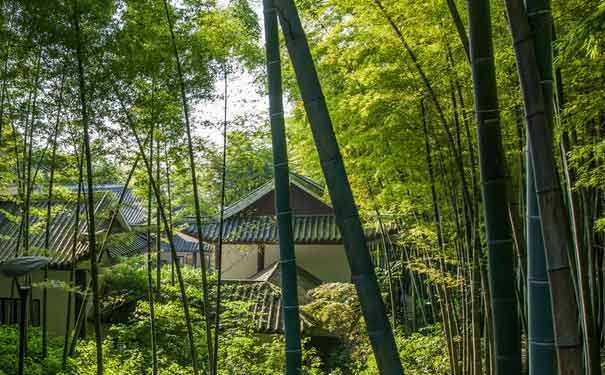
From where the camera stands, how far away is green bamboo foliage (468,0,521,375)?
1734 millimetres

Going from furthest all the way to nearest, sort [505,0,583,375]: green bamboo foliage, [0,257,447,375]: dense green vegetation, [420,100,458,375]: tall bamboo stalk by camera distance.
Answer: [0,257,447,375]: dense green vegetation
[420,100,458,375]: tall bamboo stalk
[505,0,583,375]: green bamboo foliage

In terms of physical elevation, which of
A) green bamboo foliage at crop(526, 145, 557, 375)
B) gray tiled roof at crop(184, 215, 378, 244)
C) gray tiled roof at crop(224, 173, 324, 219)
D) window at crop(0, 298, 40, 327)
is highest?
gray tiled roof at crop(224, 173, 324, 219)

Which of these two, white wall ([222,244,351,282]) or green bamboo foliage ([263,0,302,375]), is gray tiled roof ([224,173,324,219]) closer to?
white wall ([222,244,351,282])

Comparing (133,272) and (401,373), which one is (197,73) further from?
(133,272)

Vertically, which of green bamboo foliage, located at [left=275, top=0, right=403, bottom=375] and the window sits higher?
green bamboo foliage, located at [left=275, top=0, right=403, bottom=375]

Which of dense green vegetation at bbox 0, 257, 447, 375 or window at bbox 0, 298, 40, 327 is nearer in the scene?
dense green vegetation at bbox 0, 257, 447, 375

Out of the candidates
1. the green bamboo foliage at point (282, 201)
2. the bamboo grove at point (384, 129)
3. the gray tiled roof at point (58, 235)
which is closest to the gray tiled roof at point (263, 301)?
the bamboo grove at point (384, 129)

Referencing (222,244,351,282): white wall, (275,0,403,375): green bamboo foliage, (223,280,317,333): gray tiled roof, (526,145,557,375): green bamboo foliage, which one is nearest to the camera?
(526,145,557,375): green bamboo foliage

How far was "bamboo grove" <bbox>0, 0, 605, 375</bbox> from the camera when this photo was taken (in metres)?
1.70

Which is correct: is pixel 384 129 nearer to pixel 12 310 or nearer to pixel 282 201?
pixel 282 201

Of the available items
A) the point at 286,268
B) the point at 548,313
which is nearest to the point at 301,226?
the point at 286,268

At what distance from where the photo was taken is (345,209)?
2.03 metres

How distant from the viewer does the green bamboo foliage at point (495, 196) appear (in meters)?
1.73

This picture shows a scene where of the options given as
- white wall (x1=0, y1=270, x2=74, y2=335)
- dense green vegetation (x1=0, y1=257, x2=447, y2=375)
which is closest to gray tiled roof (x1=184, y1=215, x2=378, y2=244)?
white wall (x1=0, y1=270, x2=74, y2=335)
